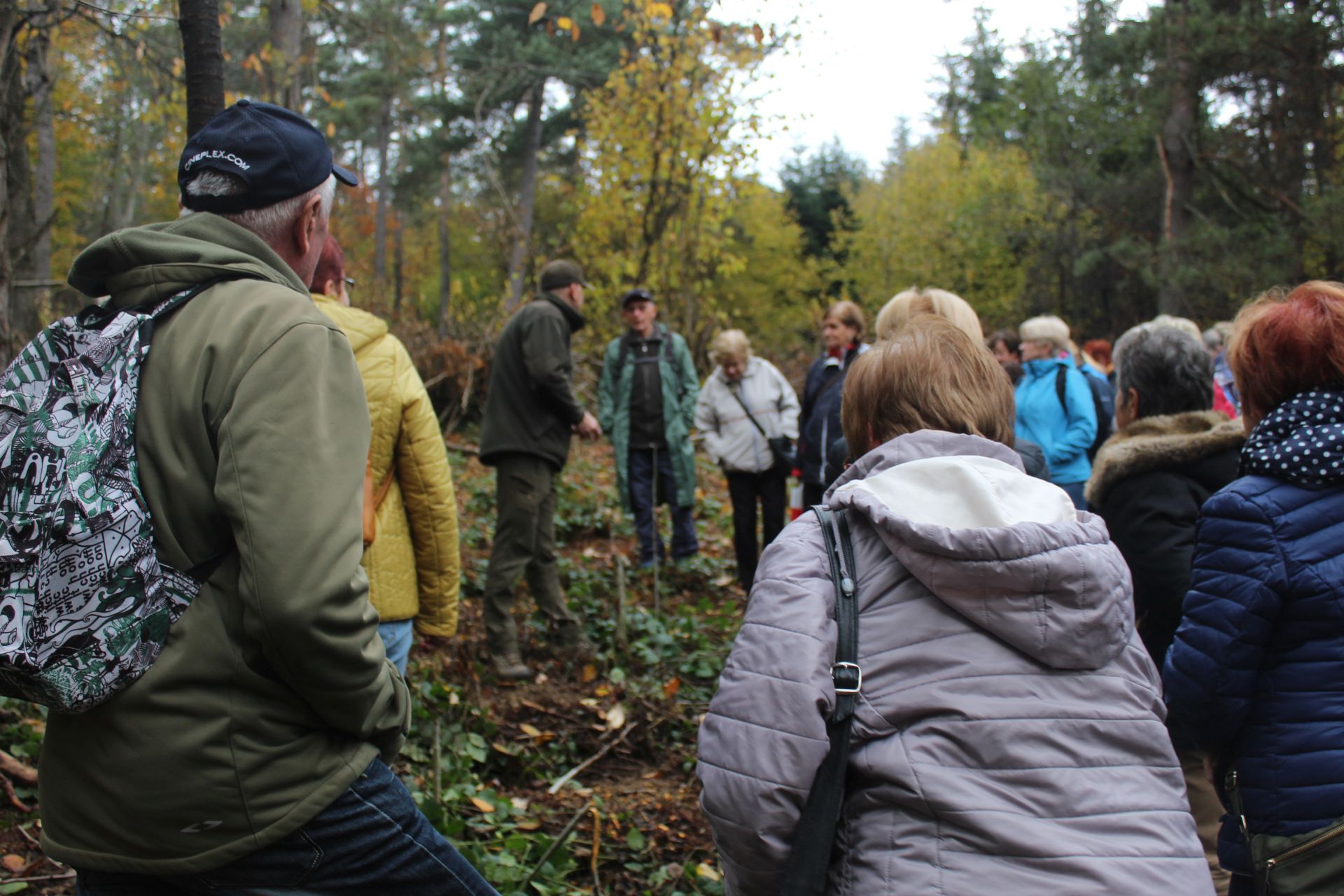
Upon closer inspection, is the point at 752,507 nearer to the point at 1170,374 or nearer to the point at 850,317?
the point at 850,317

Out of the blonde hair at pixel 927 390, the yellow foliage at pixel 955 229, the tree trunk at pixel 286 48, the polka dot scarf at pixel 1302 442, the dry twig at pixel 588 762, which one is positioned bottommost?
the dry twig at pixel 588 762

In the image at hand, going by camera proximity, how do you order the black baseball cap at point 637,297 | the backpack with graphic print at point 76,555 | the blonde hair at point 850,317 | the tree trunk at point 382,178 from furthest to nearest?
the tree trunk at point 382,178 → the black baseball cap at point 637,297 → the blonde hair at point 850,317 → the backpack with graphic print at point 76,555

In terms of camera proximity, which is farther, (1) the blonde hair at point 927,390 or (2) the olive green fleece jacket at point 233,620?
(1) the blonde hair at point 927,390

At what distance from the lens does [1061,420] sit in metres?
6.34

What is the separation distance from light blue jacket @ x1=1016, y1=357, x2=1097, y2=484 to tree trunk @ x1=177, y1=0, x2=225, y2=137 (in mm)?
4888

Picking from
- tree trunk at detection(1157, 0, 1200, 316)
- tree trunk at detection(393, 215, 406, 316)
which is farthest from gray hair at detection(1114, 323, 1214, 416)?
tree trunk at detection(393, 215, 406, 316)

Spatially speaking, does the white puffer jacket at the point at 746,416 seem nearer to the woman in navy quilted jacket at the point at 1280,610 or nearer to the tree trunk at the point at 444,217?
the woman in navy quilted jacket at the point at 1280,610

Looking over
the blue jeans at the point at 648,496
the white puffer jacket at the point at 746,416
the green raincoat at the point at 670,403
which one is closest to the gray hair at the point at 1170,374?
the white puffer jacket at the point at 746,416

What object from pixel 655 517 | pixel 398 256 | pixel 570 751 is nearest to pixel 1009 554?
pixel 570 751

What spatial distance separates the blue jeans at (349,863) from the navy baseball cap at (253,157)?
1.05 m

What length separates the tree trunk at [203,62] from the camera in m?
3.11

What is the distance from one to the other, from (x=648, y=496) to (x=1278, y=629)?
5.76 meters

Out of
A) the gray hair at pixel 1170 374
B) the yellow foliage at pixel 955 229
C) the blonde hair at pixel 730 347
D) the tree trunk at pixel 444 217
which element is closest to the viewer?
the gray hair at pixel 1170 374

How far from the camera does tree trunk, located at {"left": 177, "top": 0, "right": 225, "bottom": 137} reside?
10.2 feet
